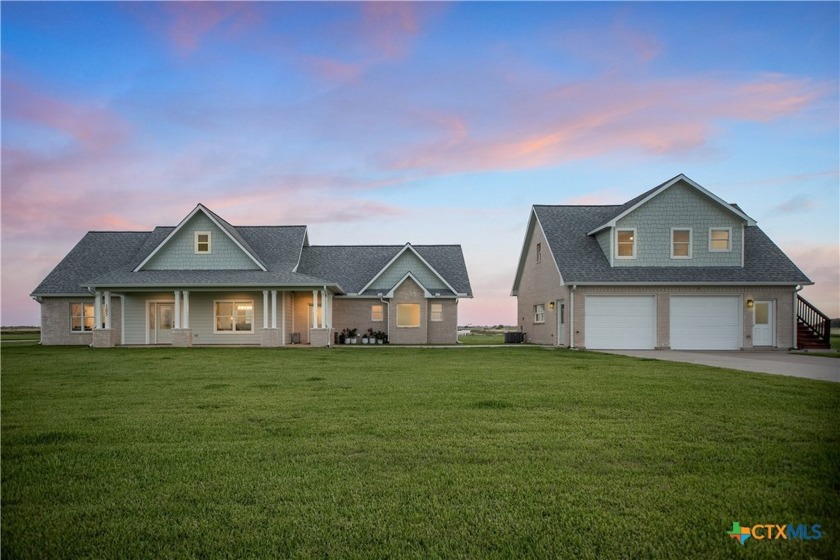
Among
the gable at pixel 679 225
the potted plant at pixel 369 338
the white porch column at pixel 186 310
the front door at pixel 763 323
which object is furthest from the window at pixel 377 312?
the front door at pixel 763 323

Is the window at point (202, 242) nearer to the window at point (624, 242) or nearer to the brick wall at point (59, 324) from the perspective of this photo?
the brick wall at point (59, 324)

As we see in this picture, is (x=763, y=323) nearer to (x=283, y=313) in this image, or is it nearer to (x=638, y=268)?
(x=638, y=268)

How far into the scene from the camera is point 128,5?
32.8 ft

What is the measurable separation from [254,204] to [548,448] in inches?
1404

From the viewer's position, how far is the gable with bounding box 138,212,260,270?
26.2 metres

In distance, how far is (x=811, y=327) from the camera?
23.6 meters

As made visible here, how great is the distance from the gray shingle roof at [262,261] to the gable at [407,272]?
1.18 m

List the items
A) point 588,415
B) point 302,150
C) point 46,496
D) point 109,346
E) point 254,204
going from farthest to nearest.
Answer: point 254,204
point 302,150
point 109,346
point 588,415
point 46,496

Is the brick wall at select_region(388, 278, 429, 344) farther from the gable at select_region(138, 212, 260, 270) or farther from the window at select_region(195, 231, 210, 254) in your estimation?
the window at select_region(195, 231, 210, 254)

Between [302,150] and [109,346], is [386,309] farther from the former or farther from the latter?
[109,346]

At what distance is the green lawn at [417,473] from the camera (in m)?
3.29

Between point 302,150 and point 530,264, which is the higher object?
point 302,150

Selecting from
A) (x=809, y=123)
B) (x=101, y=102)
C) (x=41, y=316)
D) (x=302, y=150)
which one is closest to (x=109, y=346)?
(x=41, y=316)

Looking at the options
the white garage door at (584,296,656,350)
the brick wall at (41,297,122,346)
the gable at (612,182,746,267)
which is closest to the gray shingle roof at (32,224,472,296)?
the brick wall at (41,297,122,346)
